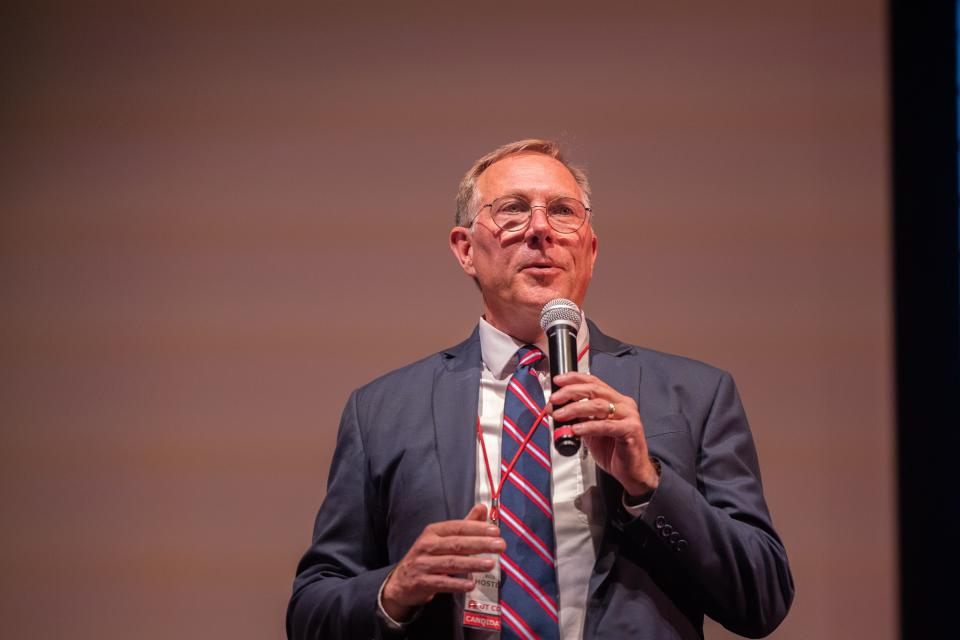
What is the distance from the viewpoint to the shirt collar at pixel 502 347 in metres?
2.28

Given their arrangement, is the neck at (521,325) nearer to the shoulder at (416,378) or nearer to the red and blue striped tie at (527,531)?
the shoulder at (416,378)

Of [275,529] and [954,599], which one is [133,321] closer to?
[275,529]

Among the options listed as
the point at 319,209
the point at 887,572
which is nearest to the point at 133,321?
the point at 319,209

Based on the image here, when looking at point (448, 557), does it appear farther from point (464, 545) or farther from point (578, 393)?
point (578, 393)

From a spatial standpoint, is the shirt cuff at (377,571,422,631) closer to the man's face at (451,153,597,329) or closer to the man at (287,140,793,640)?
the man at (287,140,793,640)

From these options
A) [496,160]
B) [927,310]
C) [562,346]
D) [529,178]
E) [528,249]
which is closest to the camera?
[562,346]

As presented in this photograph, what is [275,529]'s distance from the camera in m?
2.91

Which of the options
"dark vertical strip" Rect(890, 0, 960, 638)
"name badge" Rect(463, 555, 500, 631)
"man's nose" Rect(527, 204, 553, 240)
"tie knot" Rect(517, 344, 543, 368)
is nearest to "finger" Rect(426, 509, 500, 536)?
"name badge" Rect(463, 555, 500, 631)

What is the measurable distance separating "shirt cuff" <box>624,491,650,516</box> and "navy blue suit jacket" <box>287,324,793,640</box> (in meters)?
0.01

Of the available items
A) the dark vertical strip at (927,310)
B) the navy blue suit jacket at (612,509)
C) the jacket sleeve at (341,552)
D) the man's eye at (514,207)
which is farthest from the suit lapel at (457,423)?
the dark vertical strip at (927,310)

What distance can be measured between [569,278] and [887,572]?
1.29 metres

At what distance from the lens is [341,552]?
2.21 m

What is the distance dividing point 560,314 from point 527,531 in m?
0.46

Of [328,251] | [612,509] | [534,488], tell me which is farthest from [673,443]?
[328,251]
